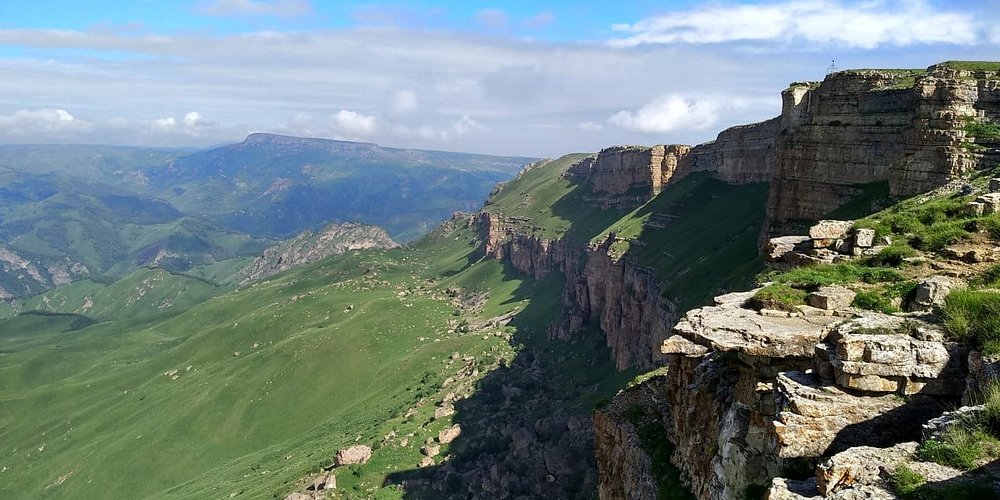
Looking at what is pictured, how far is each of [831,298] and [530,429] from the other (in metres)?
56.4

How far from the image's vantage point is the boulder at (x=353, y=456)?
2751 inches

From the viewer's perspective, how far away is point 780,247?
2894 cm

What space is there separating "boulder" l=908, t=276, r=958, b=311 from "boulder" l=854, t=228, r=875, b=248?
26.2 feet

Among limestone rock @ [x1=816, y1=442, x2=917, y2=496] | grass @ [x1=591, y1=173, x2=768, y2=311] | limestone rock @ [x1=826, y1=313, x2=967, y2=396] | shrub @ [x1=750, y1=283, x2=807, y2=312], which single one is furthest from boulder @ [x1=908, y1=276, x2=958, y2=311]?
grass @ [x1=591, y1=173, x2=768, y2=311]

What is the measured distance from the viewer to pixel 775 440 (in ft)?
45.6

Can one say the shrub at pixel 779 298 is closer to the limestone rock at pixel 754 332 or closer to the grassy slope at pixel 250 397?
the limestone rock at pixel 754 332

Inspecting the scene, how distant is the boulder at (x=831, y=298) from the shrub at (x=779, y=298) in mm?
377

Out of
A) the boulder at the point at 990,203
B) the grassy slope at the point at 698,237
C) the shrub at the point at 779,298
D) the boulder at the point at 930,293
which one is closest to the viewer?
the boulder at the point at 930,293

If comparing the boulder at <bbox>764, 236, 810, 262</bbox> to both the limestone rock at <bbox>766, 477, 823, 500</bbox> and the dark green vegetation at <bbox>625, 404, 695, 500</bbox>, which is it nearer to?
the dark green vegetation at <bbox>625, 404, 695, 500</bbox>

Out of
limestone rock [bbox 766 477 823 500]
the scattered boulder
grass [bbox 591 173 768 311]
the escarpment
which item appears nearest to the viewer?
limestone rock [bbox 766 477 823 500]

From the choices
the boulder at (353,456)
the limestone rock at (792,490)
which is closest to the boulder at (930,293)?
the limestone rock at (792,490)

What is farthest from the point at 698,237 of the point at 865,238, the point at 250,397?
the point at 250,397

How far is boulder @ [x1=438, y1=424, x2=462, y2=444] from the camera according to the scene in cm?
7335

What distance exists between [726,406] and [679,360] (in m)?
4.16
